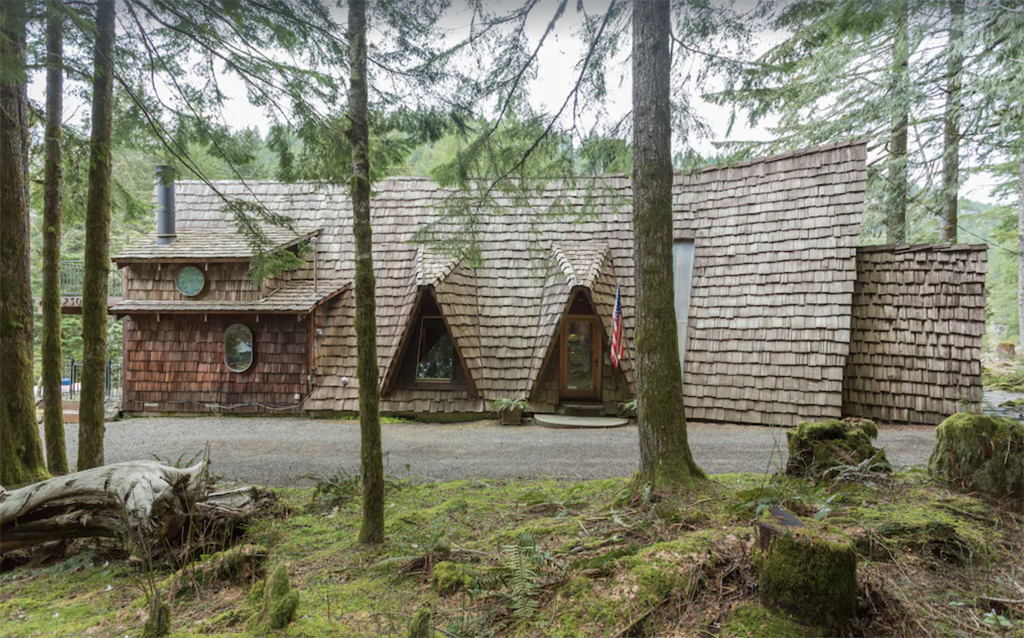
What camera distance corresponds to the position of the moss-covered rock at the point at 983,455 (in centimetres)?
343

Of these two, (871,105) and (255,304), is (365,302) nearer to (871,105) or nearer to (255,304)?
(255,304)

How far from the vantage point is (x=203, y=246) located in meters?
11.4

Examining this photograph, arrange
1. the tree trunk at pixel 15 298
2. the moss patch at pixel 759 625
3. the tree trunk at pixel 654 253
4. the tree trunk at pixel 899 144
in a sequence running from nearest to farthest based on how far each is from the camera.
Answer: the moss patch at pixel 759 625, the tree trunk at pixel 654 253, the tree trunk at pixel 15 298, the tree trunk at pixel 899 144

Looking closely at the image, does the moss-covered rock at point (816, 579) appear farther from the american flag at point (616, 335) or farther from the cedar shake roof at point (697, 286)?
the american flag at point (616, 335)

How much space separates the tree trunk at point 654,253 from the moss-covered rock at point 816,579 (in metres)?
2.14

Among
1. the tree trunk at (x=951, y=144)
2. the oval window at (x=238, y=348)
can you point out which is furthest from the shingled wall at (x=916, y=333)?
the oval window at (x=238, y=348)

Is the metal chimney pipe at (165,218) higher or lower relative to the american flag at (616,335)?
higher

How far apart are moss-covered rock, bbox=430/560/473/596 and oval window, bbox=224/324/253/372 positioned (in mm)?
9544

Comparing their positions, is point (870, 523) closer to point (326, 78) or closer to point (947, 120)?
point (326, 78)

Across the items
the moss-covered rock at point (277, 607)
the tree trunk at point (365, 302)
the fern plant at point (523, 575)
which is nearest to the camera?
the moss-covered rock at point (277, 607)

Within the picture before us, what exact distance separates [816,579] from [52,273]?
7475 millimetres

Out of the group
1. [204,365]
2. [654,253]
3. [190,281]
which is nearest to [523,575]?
[654,253]

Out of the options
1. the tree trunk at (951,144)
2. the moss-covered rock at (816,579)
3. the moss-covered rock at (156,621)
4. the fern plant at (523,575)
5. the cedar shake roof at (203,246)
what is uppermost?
the tree trunk at (951,144)

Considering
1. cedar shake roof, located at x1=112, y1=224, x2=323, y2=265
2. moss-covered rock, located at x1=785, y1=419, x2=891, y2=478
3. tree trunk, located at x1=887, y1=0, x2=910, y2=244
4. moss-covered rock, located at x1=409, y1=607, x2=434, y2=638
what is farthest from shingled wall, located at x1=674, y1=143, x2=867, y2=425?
cedar shake roof, located at x1=112, y1=224, x2=323, y2=265
